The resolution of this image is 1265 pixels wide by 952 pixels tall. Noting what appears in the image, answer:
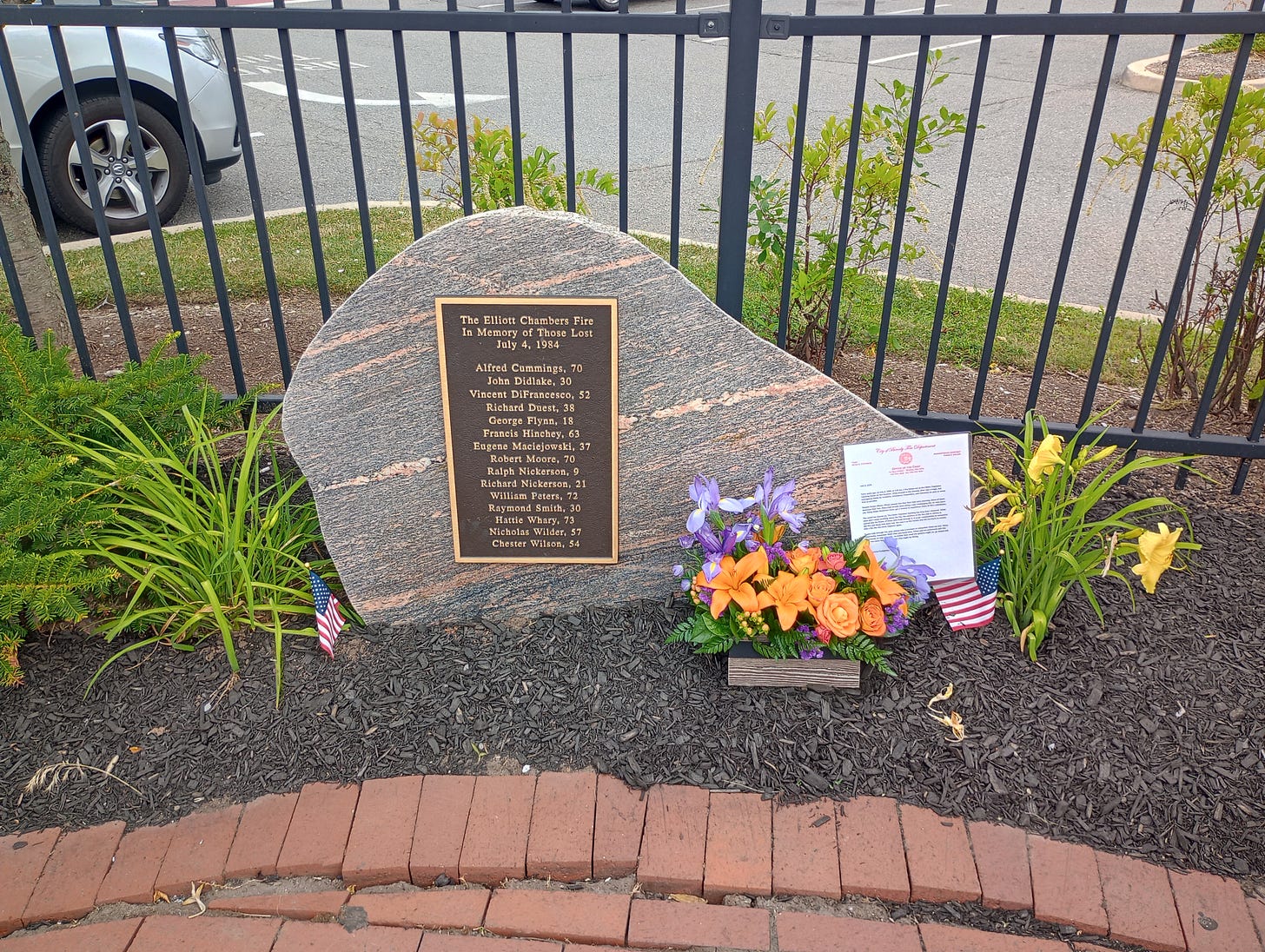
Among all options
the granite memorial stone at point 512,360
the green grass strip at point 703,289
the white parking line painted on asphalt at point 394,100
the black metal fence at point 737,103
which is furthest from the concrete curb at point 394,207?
the white parking line painted on asphalt at point 394,100

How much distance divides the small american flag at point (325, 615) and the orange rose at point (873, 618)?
5.00 feet

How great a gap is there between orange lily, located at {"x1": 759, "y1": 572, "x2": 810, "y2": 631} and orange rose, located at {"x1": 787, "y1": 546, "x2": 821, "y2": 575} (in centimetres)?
5

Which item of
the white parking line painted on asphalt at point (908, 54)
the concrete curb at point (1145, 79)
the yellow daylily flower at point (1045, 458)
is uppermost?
the white parking line painted on asphalt at point (908, 54)

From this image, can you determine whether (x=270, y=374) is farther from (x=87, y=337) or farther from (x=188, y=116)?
(x=188, y=116)

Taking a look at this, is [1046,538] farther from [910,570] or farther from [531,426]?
[531,426]

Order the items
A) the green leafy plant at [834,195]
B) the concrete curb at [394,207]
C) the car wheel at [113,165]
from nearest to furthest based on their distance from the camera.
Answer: the green leafy plant at [834,195]
the concrete curb at [394,207]
the car wheel at [113,165]

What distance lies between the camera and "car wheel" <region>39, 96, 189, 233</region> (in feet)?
19.3

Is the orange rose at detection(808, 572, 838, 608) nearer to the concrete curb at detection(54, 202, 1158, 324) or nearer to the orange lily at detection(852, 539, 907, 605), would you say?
the orange lily at detection(852, 539, 907, 605)

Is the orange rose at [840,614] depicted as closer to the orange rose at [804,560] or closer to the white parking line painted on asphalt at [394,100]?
the orange rose at [804,560]

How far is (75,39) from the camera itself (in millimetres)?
5844

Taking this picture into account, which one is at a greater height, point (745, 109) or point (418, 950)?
point (745, 109)

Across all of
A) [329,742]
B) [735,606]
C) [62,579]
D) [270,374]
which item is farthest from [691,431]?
[270,374]

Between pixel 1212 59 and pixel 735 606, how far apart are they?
13705mm

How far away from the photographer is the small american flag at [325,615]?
2.81 m
